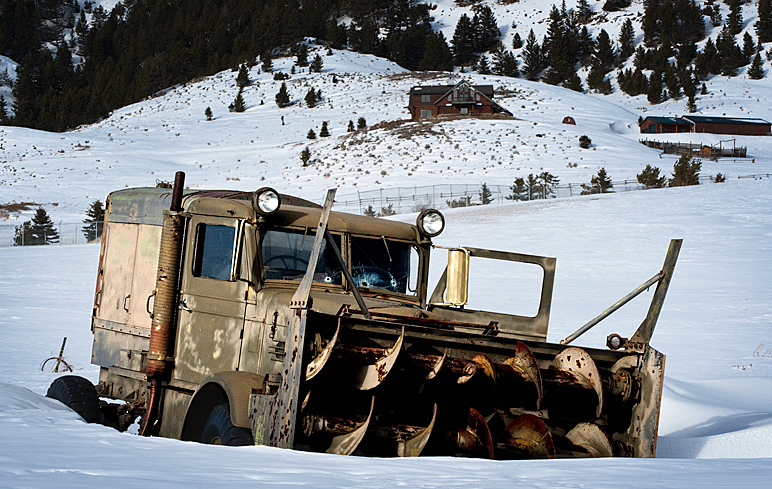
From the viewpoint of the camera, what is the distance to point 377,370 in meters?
5.78

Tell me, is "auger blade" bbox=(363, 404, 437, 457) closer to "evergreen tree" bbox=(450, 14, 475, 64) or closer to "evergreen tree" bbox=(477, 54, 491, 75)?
"evergreen tree" bbox=(477, 54, 491, 75)

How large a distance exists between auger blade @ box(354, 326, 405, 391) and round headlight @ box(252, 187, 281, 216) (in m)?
1.85

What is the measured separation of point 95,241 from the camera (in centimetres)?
3931

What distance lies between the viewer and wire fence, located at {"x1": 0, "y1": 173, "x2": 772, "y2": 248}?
41906 millimetres

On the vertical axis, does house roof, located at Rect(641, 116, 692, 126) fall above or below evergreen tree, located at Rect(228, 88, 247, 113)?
above

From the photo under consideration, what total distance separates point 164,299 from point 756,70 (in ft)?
424

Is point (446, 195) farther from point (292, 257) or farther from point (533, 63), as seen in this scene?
point (533, 63)

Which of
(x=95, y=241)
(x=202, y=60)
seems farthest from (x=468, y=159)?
(x=202, y=60)

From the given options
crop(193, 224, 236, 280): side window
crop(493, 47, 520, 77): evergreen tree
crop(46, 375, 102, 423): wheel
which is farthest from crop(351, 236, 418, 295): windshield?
crop(493, 47, 520, 77): evergreen tree

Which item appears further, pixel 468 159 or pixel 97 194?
pixel 468 159

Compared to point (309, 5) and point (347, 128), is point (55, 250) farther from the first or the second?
point (309, 5)

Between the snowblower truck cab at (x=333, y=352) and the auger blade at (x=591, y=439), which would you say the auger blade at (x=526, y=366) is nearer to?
the snowblower truck cab at (x=333, y=352)

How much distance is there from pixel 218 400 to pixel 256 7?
16815 cm

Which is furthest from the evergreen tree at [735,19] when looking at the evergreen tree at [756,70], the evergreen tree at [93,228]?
the evergreen tree at [93,228]
